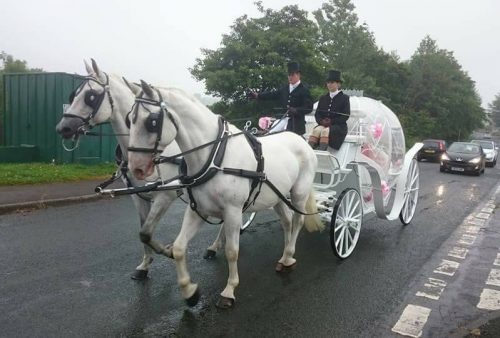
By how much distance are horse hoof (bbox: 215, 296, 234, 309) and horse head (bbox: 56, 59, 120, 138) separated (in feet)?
7.46

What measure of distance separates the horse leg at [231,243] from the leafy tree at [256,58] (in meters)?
15.9

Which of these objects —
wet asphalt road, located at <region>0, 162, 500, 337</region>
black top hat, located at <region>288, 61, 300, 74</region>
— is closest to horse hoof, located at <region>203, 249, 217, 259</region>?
wet asphalt road, located at <region>0, 162, 500, 337</region>

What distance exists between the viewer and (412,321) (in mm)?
4289

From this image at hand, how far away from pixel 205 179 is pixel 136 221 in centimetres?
433

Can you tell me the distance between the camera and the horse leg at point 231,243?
167 inches

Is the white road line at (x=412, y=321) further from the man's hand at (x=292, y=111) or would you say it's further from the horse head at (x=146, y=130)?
the man's hand at (x=292, y=111)

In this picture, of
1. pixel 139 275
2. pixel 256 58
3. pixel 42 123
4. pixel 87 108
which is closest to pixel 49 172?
pixel 42 123

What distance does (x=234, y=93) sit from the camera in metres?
20.9

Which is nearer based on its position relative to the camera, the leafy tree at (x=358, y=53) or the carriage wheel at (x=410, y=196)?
the carriage wheel at (x=410, y=196)

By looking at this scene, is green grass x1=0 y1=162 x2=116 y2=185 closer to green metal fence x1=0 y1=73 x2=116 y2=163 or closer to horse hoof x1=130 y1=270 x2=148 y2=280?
green metal fence x1=0 y1=73 x2=116 y2=163

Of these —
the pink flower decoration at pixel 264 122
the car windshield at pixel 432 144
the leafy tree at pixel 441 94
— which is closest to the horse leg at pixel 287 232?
the pink flower decoration at pixel 264 122

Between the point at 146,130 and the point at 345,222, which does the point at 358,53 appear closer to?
the point at 345,222

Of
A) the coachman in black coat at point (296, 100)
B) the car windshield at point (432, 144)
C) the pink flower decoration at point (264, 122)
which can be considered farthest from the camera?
the car windshield at point (432, 144)

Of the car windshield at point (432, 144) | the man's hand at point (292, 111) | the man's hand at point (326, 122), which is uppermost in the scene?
the man's hand at point (292, 111)
